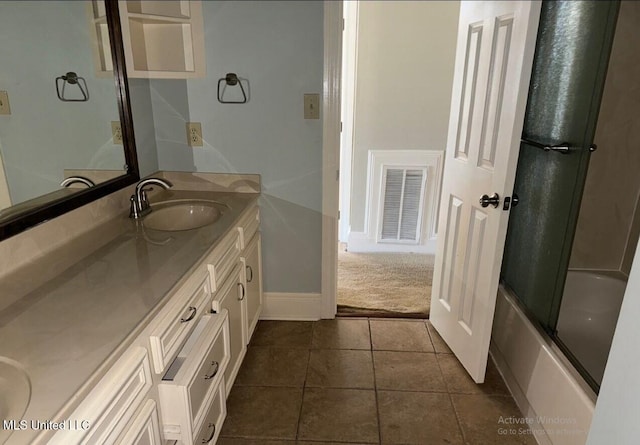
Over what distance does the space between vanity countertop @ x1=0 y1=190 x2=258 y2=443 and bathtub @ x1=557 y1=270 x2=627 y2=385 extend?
5.22 feet

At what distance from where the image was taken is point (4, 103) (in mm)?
1246

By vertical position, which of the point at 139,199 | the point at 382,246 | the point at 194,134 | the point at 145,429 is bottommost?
the point at 382,246

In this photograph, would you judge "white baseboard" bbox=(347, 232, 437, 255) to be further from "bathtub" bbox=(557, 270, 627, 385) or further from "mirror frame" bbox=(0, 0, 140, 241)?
"mirror frame" bbox=(0, 0, 140, 241)

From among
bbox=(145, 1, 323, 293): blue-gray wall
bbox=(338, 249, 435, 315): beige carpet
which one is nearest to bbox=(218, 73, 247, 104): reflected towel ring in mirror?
bbox=(145, 1, 323, 293): blue-gray wall

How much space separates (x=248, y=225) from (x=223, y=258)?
44 cm

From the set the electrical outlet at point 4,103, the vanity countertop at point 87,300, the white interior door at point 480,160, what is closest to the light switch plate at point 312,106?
the white interior door at point 480,160

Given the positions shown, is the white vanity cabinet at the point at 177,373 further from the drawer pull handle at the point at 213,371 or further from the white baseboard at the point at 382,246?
the white baseboard at the point at 382,246

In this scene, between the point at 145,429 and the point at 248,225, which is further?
the point at 248,225

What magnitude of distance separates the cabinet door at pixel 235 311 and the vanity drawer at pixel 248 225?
0.13 m

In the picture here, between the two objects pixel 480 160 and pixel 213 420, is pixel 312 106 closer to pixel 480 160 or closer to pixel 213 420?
pixel 480 160

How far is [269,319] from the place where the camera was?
255cm

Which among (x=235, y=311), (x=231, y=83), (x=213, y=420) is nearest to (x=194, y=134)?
(x=231, y=83)

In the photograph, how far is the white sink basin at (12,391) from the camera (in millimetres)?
741

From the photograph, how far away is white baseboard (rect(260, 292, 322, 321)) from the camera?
8.27 feet
